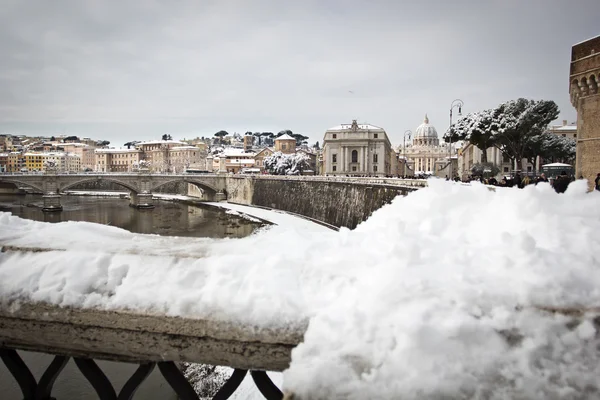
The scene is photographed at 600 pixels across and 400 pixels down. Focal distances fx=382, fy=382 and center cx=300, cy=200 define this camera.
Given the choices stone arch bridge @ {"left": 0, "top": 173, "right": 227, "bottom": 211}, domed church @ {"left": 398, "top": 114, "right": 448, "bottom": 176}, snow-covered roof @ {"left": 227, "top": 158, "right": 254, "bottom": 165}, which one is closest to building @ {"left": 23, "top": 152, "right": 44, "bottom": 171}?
snow-covered roof @ {"left": 227, "top": 158, "right": 254, "bottom": 165}

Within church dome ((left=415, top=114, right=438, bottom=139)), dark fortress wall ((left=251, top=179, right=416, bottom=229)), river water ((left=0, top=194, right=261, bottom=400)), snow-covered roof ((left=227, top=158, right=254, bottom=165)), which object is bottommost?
river water ((left=0, top=194, right=261, bottom=400))

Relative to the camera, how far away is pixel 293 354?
1707 millimetres

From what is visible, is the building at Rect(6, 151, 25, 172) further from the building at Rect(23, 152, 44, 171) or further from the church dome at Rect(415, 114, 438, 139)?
the church dome at Rect(415, 114, 438, 139)

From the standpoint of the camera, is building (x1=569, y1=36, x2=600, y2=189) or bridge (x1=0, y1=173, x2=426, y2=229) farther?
bridge (x1=0, y1=173, x2=426, y2=229)

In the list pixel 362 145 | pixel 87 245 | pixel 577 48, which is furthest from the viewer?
pixel 362 145

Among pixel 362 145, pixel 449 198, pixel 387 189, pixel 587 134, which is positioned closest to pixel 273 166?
pixel 362 145

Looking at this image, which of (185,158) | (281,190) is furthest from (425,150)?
(281,190)

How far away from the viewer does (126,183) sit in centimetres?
5928

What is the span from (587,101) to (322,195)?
893 inches

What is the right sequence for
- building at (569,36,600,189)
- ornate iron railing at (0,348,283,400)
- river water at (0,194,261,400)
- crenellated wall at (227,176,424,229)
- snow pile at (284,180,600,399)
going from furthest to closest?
1. crenellated wall at (227,176,424,229)
2. building at (569,36,600,189)
3. river water at (0,194,261,400)
4. ornate iron railing at (0,348,283,400)
5. snow pile at (284,180,600,399)

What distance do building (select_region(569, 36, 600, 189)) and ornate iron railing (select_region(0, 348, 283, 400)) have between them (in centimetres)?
2211

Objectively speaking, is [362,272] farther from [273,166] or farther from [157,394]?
[273,166]

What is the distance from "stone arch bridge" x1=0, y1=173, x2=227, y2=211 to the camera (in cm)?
5397

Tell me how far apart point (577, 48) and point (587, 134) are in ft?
14.6
